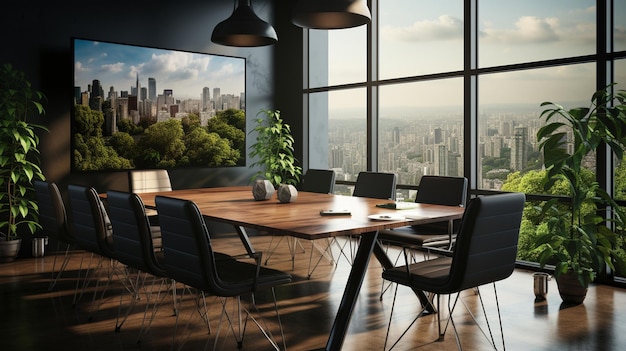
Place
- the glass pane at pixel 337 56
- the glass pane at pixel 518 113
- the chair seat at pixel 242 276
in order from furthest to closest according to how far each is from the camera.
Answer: the glass pane at pixel 337 56 < the glass pane at pixel 518 113 < the chair seat at pixel 242 276

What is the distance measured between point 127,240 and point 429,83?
469cm

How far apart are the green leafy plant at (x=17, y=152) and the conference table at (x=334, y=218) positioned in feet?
6.66

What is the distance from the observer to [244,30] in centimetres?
554

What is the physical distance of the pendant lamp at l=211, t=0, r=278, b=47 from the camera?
555 centimetres

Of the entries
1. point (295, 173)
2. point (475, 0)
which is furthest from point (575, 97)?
point (295, 173)

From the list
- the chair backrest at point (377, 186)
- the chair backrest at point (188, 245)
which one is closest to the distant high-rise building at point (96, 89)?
the chair backrest at point (377, 186)

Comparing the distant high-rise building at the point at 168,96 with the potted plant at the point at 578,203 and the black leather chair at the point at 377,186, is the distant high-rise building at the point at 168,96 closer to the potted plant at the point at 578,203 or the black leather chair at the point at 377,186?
the black leather chair at the point at 377,186

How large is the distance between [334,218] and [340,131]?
5.01 metres

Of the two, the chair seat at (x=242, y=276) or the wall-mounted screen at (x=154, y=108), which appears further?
the wall-mounted screen at (x=154, y=108)

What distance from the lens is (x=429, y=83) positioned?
25.5ft

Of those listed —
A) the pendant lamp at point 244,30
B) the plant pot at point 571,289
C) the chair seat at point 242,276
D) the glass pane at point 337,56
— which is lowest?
the plant pot at point 571,289

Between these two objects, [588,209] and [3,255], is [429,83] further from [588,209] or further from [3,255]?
[3,255]

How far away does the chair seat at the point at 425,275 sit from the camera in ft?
12.1

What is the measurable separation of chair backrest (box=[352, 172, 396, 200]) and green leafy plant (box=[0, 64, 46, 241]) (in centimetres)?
353
